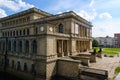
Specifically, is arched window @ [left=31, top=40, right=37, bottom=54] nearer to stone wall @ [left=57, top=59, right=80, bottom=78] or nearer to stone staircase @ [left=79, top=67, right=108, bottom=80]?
stone wall @ [left=57, top=59, right=80, bottom=78]

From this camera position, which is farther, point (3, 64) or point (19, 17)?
point (19, 17)

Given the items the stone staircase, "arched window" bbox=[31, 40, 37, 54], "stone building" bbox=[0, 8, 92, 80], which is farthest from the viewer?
"arched window" bbox=[31, 40, 37, 54]

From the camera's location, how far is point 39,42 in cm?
2331

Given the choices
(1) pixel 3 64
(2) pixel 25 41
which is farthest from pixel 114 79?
(1) pixel 3 64

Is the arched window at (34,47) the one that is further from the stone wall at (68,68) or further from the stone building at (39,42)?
the stone wall at (68,68)

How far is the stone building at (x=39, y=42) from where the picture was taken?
2284 cm

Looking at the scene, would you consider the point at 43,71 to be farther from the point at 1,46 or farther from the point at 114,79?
the point at 1,46

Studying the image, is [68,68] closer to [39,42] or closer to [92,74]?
[92,74]

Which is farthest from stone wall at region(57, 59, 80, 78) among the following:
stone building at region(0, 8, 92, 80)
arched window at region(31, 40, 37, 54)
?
arched window at region(31, 40, 37, 54)

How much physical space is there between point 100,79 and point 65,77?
662 centimetres

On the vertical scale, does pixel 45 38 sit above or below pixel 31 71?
above

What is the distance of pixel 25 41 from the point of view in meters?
27.4

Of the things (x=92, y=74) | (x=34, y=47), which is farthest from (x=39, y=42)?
(x=92, y=74)

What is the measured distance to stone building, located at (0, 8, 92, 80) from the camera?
74.9 ft
